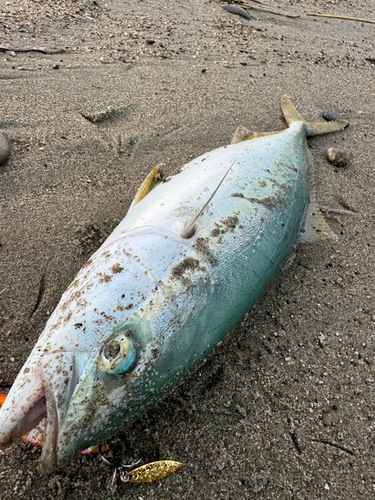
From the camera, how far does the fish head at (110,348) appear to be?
1398mm

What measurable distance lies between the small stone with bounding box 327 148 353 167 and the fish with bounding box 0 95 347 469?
1.34 meters

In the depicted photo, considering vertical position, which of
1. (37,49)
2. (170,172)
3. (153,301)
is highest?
(37,49)

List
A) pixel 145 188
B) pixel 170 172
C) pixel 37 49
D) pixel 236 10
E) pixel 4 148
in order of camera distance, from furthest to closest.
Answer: pixel 236 10, pixel 37 49, pixel 170 172, pixel 4 148, pixel 145 188

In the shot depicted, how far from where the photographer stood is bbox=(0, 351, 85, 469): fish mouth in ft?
4.47

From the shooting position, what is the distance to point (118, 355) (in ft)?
4.88

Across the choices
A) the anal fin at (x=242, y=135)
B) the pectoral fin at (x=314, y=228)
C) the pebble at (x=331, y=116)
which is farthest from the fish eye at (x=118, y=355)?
the pebble at (x=331, y=116)

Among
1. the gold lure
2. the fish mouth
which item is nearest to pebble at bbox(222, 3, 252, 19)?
the fish mouth

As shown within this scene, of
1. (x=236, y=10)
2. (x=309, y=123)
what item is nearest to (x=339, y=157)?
(x=309, y=123)

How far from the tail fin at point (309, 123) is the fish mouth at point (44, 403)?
3.41 metres

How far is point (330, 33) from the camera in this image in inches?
243

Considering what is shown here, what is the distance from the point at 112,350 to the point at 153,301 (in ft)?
0.95

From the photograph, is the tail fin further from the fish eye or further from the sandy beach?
the fish eye

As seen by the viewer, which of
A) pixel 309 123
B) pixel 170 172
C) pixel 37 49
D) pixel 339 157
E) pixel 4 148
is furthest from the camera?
pixel 37 49

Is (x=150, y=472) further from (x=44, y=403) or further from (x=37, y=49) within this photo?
(x=37, y=49)
